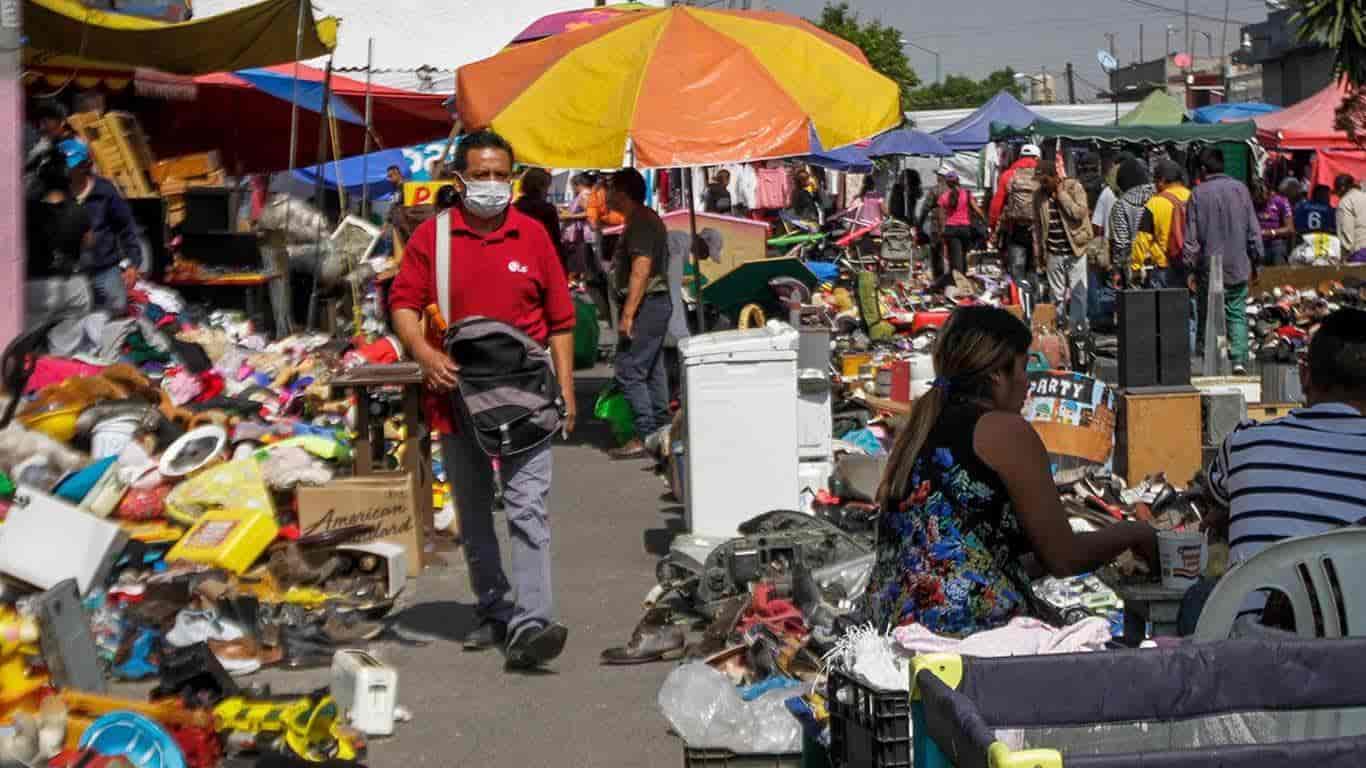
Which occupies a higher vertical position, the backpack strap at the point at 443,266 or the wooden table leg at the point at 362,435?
the backpack strap at the point at 443,266

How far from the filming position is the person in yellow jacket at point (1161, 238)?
16.1 meters

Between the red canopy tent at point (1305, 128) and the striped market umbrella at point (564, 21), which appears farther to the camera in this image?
the red canopy tent at point (1305, 128)

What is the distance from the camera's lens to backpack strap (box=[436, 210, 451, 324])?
22.5 feet

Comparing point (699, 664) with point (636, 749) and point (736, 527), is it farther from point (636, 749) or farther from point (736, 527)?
point (736, 527)

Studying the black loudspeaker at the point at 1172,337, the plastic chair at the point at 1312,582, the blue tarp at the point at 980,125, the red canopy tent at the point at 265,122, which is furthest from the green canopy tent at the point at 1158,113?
the plastic chair at the point at 1312,582

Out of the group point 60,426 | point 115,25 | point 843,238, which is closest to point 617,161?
point 60,426

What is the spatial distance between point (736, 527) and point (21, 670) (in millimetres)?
3860

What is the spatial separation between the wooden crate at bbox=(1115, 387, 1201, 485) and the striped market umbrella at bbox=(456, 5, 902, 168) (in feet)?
8.50

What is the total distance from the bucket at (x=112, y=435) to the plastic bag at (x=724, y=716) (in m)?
5.24

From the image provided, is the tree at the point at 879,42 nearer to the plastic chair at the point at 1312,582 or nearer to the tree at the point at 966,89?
the tree at the point at 966,89

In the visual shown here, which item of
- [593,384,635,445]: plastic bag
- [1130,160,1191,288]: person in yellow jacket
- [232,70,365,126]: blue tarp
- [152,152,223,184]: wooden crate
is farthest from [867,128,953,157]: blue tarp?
[593,384,635,445]: plastic bag

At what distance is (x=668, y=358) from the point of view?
13867 mm

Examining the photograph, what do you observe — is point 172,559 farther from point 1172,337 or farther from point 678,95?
point 1172,337

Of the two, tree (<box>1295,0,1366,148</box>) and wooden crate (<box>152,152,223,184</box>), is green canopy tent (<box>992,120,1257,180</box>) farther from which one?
tree (<box>1295,0,1366,148</box>)
